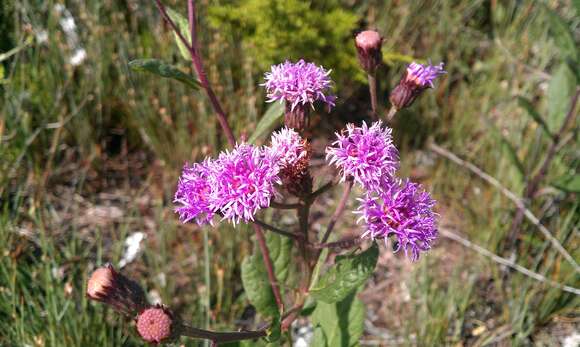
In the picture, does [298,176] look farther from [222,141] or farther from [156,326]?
[222,141]

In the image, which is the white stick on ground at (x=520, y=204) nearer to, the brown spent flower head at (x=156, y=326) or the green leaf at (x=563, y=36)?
the green leaf at (x=563, y=36)

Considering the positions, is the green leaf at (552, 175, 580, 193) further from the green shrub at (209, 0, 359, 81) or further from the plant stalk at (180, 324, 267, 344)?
the plant stalk at (180, 324, 267, 344)

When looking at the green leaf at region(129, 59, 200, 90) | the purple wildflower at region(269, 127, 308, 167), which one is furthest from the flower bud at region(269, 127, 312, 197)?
the green leaf at region(129, 59, 200, 90)

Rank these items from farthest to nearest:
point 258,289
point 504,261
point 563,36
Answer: point 504,261 → point 563,36 → point 258,289

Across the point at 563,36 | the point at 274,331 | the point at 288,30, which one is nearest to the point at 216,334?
the point at 274,331

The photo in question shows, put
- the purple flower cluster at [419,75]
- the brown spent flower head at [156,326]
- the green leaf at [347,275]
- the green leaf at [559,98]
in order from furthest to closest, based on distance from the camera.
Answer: the green leaf at [559,98], the purple flower cluster at [419,75], the green leaf at [347,275], the brown spent flower head at [156,326]

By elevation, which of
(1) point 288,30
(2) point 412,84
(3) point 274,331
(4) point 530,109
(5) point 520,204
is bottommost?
(3) point 274,331

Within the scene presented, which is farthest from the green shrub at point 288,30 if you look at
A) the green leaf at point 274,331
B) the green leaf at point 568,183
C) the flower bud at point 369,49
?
the green leaf at point 274,331
